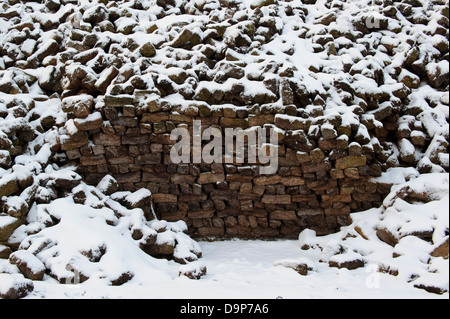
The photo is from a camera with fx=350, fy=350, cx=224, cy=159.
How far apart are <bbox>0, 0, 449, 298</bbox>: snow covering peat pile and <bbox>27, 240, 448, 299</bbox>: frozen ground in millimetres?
277

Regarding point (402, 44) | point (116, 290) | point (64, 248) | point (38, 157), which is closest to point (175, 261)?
point (116, 290)

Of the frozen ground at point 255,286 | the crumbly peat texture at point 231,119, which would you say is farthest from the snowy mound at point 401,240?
the crumbly peat texture at point 231,119

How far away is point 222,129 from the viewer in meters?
6.93

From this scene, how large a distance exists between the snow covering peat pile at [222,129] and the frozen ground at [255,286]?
0.28m

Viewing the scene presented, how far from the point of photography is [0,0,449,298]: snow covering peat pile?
18.5ft

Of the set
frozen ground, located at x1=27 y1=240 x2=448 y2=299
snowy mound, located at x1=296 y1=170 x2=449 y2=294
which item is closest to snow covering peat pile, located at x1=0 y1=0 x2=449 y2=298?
snowy mound, located at x1=296 y1=170 x2=449 y2=294

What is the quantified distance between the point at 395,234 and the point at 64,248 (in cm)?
512

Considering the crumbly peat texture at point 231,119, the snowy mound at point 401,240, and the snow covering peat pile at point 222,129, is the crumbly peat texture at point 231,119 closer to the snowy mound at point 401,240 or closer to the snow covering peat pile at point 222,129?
the snow covering peat pile at point 222,129

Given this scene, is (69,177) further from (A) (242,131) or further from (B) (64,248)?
(A) (242,131)

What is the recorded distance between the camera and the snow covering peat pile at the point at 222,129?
5.64 meters

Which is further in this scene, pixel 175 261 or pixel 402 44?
pixel 402 44

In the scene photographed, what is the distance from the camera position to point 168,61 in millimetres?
7492

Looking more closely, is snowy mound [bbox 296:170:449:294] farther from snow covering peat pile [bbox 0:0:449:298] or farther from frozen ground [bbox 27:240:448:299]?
frozen ground [bbox 27:240:448:299]
